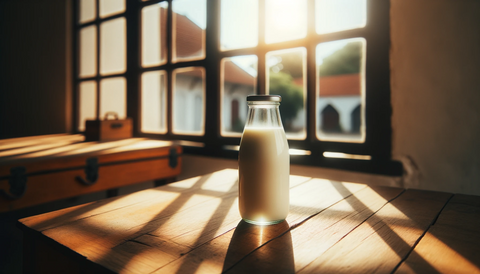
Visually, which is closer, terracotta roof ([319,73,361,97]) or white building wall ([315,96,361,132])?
terracotta roof ([319,73,361,97])

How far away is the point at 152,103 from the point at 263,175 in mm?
1881

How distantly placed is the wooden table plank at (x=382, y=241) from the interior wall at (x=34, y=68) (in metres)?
2.56

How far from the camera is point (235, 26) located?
1.75 meters

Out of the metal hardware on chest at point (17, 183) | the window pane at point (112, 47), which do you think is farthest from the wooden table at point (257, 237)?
the window pane at point (112, 47)

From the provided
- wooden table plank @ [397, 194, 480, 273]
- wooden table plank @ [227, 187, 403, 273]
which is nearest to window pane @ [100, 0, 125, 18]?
wooden table plank @ [227, 187, 403, 273]

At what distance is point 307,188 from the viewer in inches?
35.7

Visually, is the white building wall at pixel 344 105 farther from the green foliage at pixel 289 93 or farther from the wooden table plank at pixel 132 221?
the wooden table plank at pixel 132 221

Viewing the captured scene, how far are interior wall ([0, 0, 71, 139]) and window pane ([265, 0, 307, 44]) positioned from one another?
1808 millimetres

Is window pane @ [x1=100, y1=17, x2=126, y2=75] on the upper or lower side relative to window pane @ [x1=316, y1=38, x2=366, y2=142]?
lower

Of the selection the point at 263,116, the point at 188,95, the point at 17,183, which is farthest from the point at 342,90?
the point at 263,116

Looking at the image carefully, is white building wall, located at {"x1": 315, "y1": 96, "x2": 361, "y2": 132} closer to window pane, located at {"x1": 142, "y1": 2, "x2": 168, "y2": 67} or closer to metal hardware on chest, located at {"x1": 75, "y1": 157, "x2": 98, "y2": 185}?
window pane, located at {"x1": 142, "y1": 2, "x2": 168, "y2": 67}

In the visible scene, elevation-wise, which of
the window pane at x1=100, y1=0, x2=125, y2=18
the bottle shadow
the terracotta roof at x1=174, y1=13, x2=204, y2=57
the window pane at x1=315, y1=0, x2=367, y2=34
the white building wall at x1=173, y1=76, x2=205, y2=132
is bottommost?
the bottle shadow

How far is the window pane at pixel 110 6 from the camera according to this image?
2.34 m

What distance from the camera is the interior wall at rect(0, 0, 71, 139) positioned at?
2477mm
